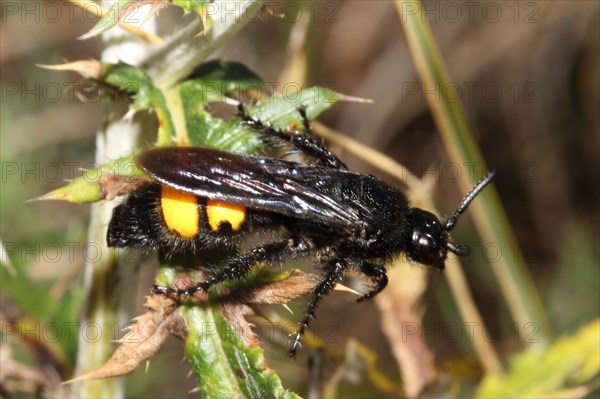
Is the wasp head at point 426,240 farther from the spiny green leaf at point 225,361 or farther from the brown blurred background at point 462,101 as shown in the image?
the brown blurred background at point 462,101

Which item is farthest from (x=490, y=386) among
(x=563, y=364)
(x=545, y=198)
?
(x=545, y=198)

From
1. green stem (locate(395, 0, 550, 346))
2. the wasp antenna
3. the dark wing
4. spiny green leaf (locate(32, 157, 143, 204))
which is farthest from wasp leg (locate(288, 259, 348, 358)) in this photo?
green stem (locate(395, 0, 550, 346))

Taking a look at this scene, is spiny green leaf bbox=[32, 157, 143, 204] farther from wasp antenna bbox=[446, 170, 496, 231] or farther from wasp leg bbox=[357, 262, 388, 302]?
wasp antenna bbox=[446, 170, 496, 231]

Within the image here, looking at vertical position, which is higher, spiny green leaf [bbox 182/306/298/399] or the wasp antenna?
the wasp antenna

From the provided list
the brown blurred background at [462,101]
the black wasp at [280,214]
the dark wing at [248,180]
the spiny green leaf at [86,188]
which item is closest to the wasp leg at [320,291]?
the black wasp at [280,214]

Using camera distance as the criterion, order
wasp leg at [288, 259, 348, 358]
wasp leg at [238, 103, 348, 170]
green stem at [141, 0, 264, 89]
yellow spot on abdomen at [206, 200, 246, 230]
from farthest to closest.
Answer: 1. wasp leg at [238, 103, 348, 170]
2. wasp leg at [288, 259, 348, 358]
3. yellow spot on abdomen at [206, 200, 246, 230]
4. green stem at [141, 0, 264, 89]

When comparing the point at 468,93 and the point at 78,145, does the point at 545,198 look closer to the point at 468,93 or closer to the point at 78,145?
the point at 468,93

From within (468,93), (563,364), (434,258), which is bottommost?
(563,364)
